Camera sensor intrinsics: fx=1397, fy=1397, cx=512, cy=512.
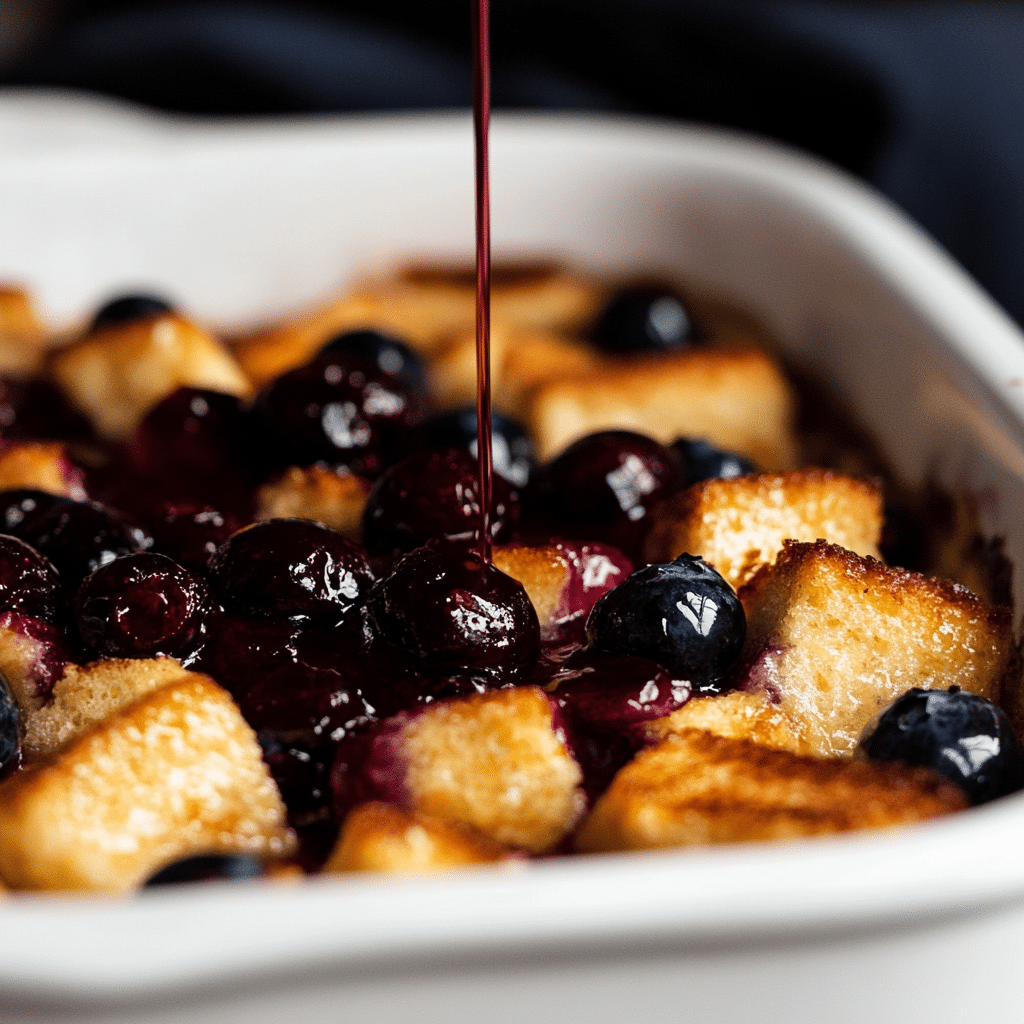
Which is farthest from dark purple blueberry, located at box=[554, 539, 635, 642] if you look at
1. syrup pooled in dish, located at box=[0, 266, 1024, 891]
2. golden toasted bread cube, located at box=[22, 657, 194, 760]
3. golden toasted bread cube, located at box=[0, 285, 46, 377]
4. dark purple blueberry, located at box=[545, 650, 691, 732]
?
golden toasted bread cube, located at box=[0, 285, 46, 377]

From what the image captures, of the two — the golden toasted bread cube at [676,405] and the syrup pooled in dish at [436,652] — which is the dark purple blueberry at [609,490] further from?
the golden toasted bread cube at [676,405]

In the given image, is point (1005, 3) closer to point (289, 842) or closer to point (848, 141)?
point (848, 141)

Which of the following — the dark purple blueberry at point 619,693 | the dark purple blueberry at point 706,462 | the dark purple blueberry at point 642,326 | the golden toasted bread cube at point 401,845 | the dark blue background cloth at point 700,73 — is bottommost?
the golden toasted bread cube at point 401,845

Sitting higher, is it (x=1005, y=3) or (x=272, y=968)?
(x=1005, y=3)

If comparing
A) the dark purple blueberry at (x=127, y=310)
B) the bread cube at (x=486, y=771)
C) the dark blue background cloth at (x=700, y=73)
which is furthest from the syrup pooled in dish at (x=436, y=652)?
the dark blue background cloth at (x=700, y=73)

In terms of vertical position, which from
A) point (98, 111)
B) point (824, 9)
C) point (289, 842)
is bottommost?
point (289, 842)

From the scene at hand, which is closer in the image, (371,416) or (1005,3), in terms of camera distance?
(371,416)

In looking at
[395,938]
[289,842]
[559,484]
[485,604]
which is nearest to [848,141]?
[559,484]
